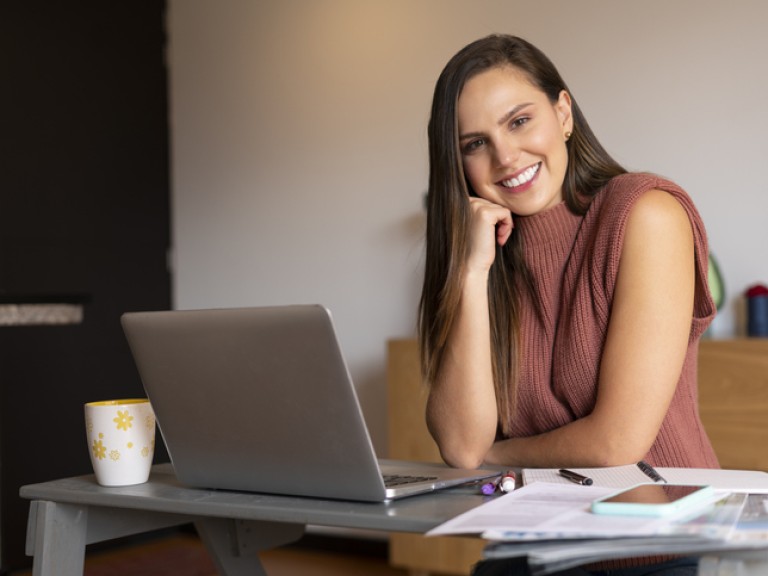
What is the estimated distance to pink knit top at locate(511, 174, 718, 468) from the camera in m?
1.54

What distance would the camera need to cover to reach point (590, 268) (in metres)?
1.60

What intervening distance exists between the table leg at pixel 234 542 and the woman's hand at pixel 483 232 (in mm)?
505

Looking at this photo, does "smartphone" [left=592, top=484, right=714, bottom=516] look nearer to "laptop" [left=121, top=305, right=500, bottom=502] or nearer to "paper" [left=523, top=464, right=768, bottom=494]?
"paper" [left=523, top=464, right=768, bottom=494]

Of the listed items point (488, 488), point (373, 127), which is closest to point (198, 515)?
point (488, 488)

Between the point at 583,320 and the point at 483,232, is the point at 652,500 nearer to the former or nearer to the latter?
the point at 583,320

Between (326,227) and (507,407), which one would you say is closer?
(507,407)

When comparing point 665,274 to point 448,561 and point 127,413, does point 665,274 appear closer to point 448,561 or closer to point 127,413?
point 127,413

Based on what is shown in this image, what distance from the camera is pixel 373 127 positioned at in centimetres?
395

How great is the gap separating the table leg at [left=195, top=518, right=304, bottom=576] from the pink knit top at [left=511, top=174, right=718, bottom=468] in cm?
44

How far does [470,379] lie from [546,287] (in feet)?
0.69

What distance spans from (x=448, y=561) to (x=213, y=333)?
2.42 meters

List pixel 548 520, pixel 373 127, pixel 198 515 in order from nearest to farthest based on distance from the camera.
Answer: pixel 548 520 < pixel 198 515 < pixel 373 127

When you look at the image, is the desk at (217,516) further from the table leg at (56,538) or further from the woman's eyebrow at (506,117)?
the woman's eyebrow at (506,117)

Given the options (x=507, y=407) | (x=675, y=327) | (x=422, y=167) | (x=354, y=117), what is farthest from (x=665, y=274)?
(x=354, y=117)
